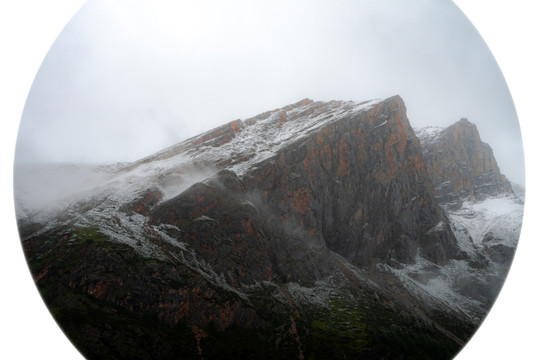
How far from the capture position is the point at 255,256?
1148cm

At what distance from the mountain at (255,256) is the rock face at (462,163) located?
9cm

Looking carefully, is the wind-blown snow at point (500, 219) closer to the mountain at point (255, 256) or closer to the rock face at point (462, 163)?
the mountain at point (255, 256)

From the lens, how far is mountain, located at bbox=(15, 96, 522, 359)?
905cm

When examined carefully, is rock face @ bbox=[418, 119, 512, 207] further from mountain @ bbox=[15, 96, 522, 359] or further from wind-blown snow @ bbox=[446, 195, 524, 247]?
wind-blown snow @ bbox=[446, 195, 524, 247]

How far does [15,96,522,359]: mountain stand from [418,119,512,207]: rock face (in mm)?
87

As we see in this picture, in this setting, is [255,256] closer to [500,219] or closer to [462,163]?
[462,163]

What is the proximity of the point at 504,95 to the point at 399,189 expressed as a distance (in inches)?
418

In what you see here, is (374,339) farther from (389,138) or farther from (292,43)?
(389,138)

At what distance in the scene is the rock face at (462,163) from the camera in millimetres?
10453

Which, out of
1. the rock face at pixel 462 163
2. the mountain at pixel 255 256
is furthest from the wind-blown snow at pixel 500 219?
the rock face at pixel 462 163

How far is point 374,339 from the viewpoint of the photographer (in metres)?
9.12

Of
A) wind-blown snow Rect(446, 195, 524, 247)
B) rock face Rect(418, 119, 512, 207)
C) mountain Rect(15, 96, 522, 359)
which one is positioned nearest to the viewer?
mountain Rect(15, 96, 522, 359)

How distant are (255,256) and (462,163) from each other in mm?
9531

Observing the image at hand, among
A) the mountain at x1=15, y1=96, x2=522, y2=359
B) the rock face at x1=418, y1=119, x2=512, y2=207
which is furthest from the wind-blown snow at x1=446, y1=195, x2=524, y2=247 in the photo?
the rock face at x1=418, y1=119, x2=512, y2=207
